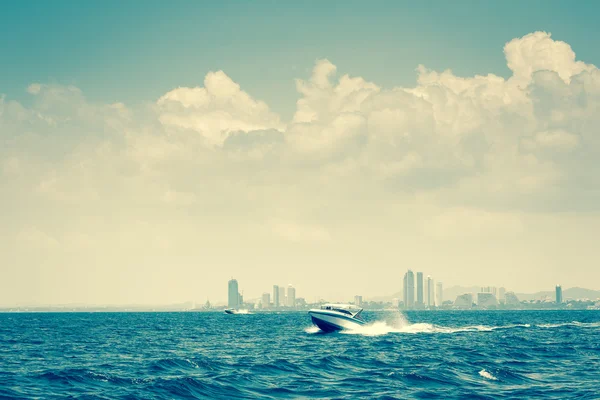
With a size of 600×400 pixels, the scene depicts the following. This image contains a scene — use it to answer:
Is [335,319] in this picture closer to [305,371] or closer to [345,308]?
[345,308]

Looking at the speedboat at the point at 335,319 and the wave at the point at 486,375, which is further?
the speedboat at the point at 335,319

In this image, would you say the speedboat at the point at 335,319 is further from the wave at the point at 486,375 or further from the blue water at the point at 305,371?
the wave at the point at 486,375

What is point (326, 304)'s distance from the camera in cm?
8975

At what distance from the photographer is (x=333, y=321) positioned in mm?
85938

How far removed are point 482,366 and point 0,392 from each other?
33396mm

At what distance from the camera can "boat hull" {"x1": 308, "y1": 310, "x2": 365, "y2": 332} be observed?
8588 centimetres

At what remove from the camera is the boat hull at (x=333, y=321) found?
282ft

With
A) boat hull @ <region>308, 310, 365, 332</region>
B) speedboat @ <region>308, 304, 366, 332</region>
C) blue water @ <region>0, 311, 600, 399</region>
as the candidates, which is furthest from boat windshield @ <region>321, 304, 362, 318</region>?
blue water @ <region>0, 311, 600, 399</region>

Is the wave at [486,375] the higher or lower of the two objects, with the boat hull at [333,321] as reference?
lower

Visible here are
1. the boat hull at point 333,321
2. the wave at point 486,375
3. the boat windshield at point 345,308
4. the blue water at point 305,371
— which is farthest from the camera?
the boat windshield at point 345,308

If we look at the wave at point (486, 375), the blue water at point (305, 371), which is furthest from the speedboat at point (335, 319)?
the wave at point (486, 375)

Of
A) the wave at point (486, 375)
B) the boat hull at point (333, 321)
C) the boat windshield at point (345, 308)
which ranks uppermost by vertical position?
the boat windshield at point (345, 308)

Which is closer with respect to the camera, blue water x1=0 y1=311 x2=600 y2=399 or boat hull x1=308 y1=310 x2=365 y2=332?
blue water x1=0 y1=311 x2=600 y2=399

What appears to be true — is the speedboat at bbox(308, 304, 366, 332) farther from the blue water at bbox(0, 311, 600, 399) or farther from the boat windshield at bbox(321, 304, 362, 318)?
the blue water at bbox(0, 311, 600, 399)
